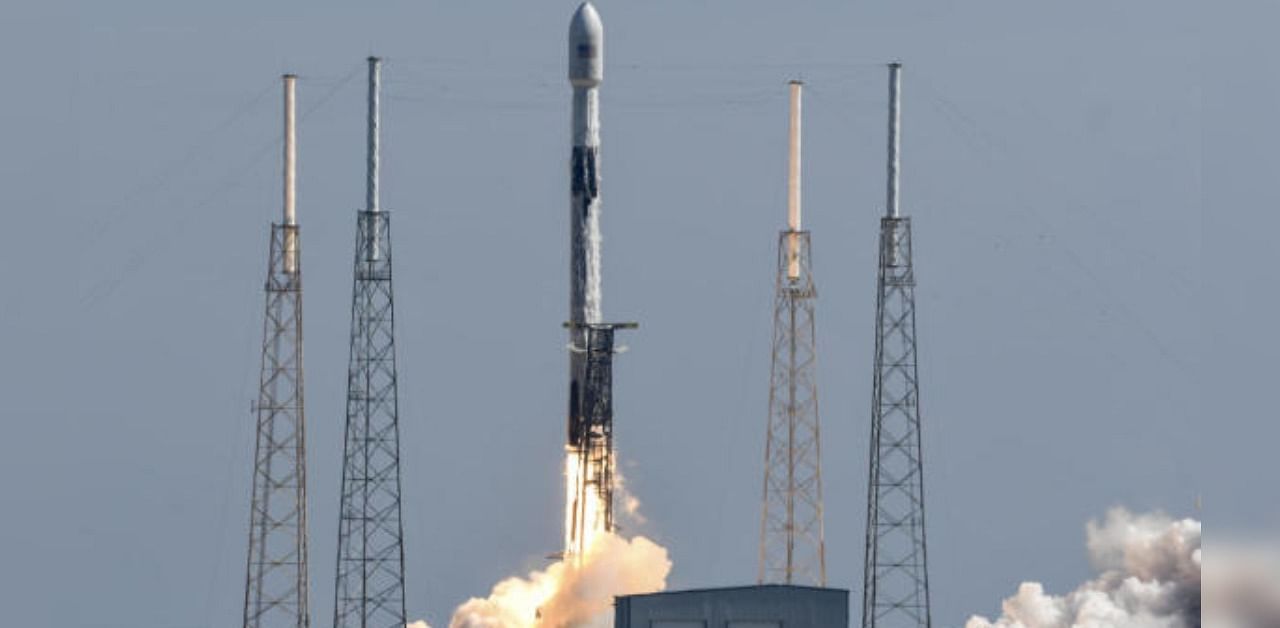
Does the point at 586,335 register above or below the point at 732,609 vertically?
above

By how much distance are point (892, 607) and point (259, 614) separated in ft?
72.8

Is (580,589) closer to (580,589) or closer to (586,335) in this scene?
(580,589)

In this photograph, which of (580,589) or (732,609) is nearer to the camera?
(732,609)

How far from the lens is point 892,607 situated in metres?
95.9

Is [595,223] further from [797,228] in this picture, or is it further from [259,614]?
[259,614]

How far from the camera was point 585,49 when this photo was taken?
10588 centimetres

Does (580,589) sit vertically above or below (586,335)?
below

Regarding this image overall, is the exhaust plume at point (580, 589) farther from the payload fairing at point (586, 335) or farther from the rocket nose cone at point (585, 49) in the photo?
the rocket nose cone at point (585, 49)

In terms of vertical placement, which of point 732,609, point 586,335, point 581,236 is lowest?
point 732,609

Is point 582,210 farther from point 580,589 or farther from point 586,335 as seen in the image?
point 580,589

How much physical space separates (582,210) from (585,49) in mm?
6083

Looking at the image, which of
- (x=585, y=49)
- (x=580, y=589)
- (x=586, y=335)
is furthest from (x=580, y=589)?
(x=585, y=49)

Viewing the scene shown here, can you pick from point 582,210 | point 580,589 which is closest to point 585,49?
point 582,210

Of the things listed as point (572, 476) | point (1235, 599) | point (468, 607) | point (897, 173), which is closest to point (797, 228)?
point (897, 173)
